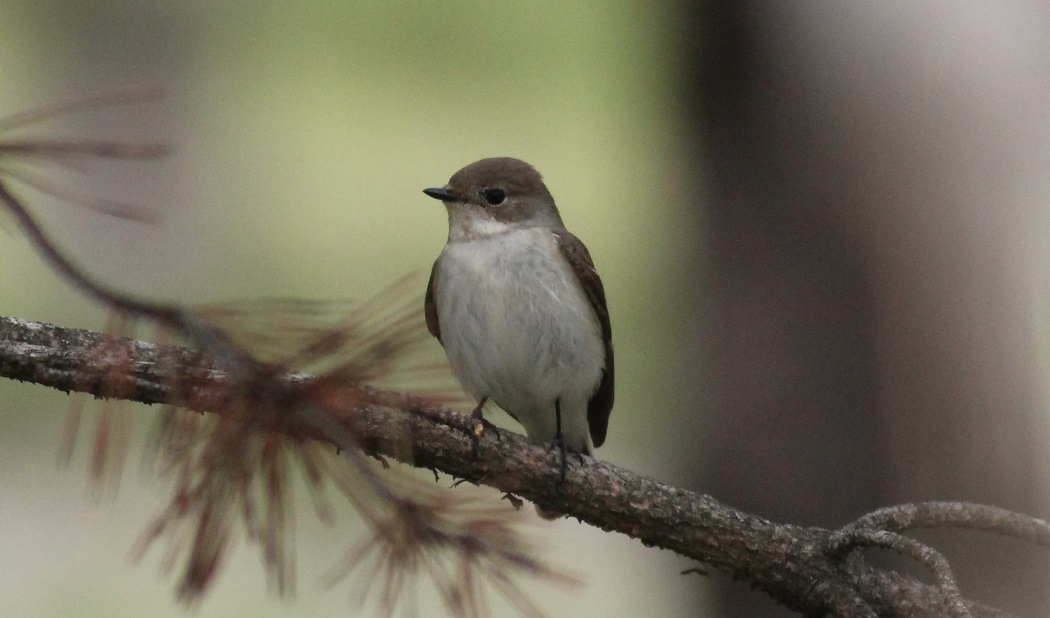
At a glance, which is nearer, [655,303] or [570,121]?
[655,303]

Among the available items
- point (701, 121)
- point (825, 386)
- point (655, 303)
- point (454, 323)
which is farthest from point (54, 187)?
point (655, 303)

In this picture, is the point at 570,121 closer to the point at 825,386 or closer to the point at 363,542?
the point at 825,386

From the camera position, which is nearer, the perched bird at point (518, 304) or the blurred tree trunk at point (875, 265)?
the perched bird at point (518, 304)

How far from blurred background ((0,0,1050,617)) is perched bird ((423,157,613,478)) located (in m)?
0.75

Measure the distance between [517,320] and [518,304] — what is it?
0.06 meters

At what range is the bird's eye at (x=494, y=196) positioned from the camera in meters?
4.30

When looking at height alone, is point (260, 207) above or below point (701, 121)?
below

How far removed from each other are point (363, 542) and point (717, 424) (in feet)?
9.03

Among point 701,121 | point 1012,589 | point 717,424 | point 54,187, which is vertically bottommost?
point 1012,589

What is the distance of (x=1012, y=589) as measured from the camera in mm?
3883

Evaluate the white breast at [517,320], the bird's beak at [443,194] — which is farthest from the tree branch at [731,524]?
the bird's beak at [443,194]

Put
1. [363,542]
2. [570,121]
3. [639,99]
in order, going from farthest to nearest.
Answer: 1. [570,121]
2. [639,99]
3. [363,542]

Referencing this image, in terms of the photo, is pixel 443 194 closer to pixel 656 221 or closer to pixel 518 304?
pixel 518 304

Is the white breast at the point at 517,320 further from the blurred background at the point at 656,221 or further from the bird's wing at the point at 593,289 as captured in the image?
the blurred background at the point at 656,221
